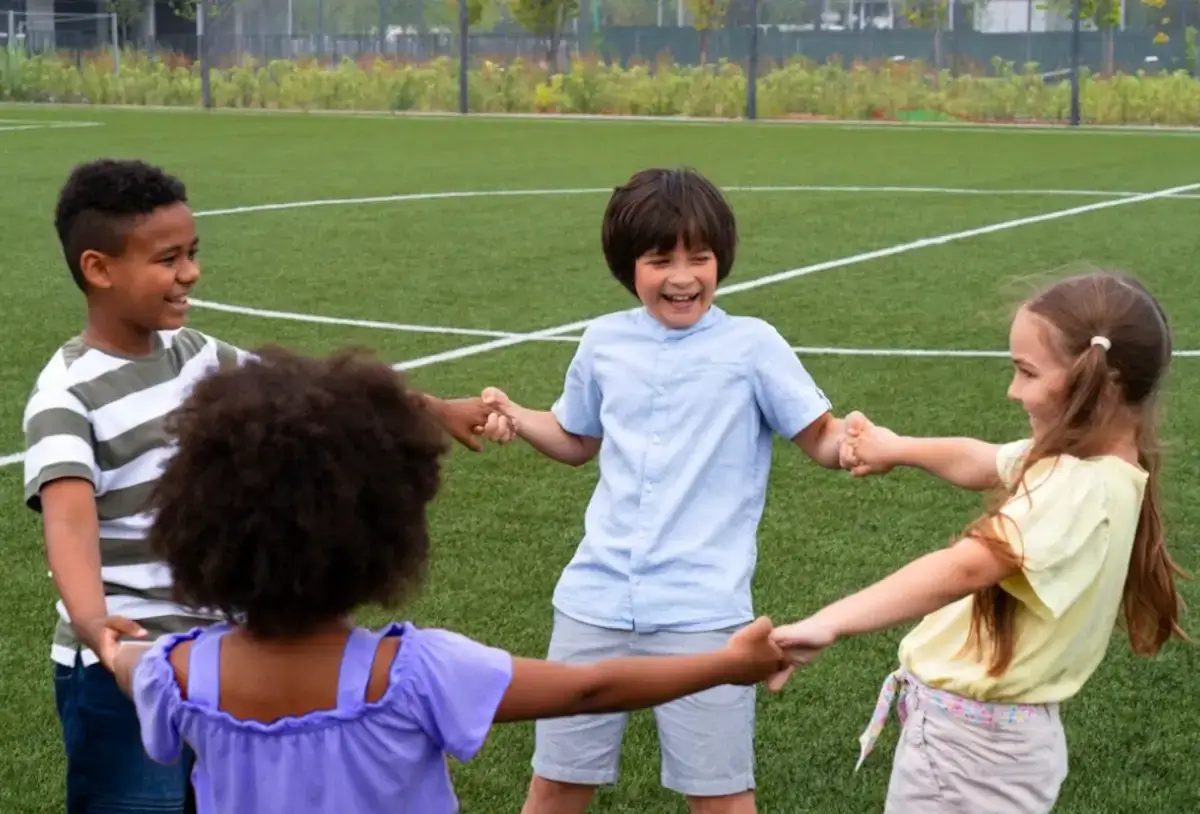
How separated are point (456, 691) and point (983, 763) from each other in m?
1.08

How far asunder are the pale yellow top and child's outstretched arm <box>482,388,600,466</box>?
89 centimetres

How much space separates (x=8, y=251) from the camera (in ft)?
40.8

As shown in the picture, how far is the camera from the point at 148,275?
3.15 meters

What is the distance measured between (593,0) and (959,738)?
4277cm

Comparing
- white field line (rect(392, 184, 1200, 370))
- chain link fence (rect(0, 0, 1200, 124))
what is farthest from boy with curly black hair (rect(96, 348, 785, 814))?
chain link fence (rect(0, 0, 1200, 124))

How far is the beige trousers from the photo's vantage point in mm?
2982

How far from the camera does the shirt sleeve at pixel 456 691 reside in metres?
2.29

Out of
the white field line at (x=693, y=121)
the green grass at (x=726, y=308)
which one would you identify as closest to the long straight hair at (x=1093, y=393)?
the green grass at (x=726, y=308)

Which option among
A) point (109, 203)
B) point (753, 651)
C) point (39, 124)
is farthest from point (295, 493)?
point (39, 124)

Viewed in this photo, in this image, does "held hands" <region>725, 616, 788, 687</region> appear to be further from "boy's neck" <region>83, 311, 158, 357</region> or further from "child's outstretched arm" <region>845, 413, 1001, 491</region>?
"boy's neck" <region>83, 311, 158, 357</region>

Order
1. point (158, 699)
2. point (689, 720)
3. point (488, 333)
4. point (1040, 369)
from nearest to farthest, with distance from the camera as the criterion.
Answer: point (158, 699)
point (1040, 369)
point (689, 720)
point (488, 333)

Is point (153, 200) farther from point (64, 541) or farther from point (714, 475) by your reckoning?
point (714, 475)

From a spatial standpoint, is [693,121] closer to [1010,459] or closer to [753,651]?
[1010,459]

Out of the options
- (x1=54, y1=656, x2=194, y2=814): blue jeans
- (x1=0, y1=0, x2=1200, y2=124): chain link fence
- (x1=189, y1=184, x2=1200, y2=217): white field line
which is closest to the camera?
(x1=54, y1=656, x2=194, y2=814): blue jeans
